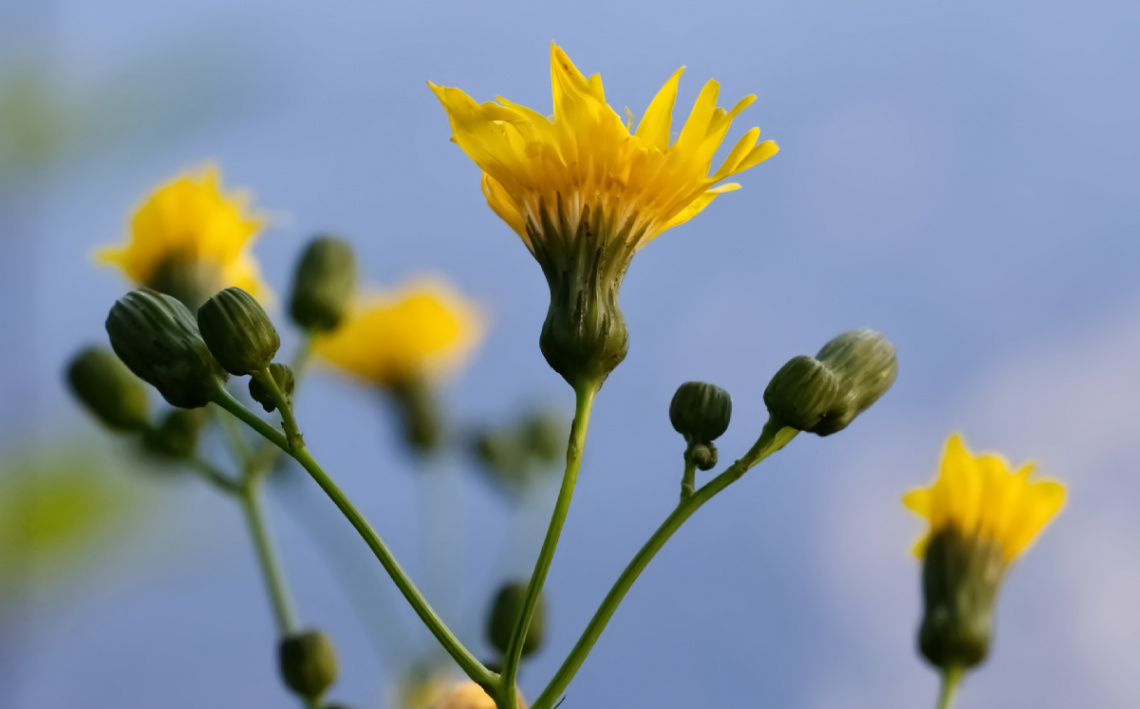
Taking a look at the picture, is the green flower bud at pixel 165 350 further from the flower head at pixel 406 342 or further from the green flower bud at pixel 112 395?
the flower head at pixel 406 342

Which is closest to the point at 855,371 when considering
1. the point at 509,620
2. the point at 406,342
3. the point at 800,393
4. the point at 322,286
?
the point at 800,393

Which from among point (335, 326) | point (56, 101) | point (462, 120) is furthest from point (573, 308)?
point (56, 101)

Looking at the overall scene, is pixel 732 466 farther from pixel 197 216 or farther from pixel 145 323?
pixel 197 216

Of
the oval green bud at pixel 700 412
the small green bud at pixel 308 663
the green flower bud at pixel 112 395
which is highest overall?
the oval green bud at pixel 700 412

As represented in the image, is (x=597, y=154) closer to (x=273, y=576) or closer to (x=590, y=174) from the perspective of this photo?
(x=590, y=174)

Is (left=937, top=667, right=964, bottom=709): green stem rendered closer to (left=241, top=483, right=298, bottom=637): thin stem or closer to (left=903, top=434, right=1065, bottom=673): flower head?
(left=903, top=434, right=1065, bottom=673): flower head

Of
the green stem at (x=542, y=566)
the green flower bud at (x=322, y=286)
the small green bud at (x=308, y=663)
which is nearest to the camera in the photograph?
the green stem at (x=542, y=566)

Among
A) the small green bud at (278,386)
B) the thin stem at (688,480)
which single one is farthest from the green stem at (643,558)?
the small green bud at (278,386)

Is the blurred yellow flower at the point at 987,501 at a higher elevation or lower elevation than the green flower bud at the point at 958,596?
higher
